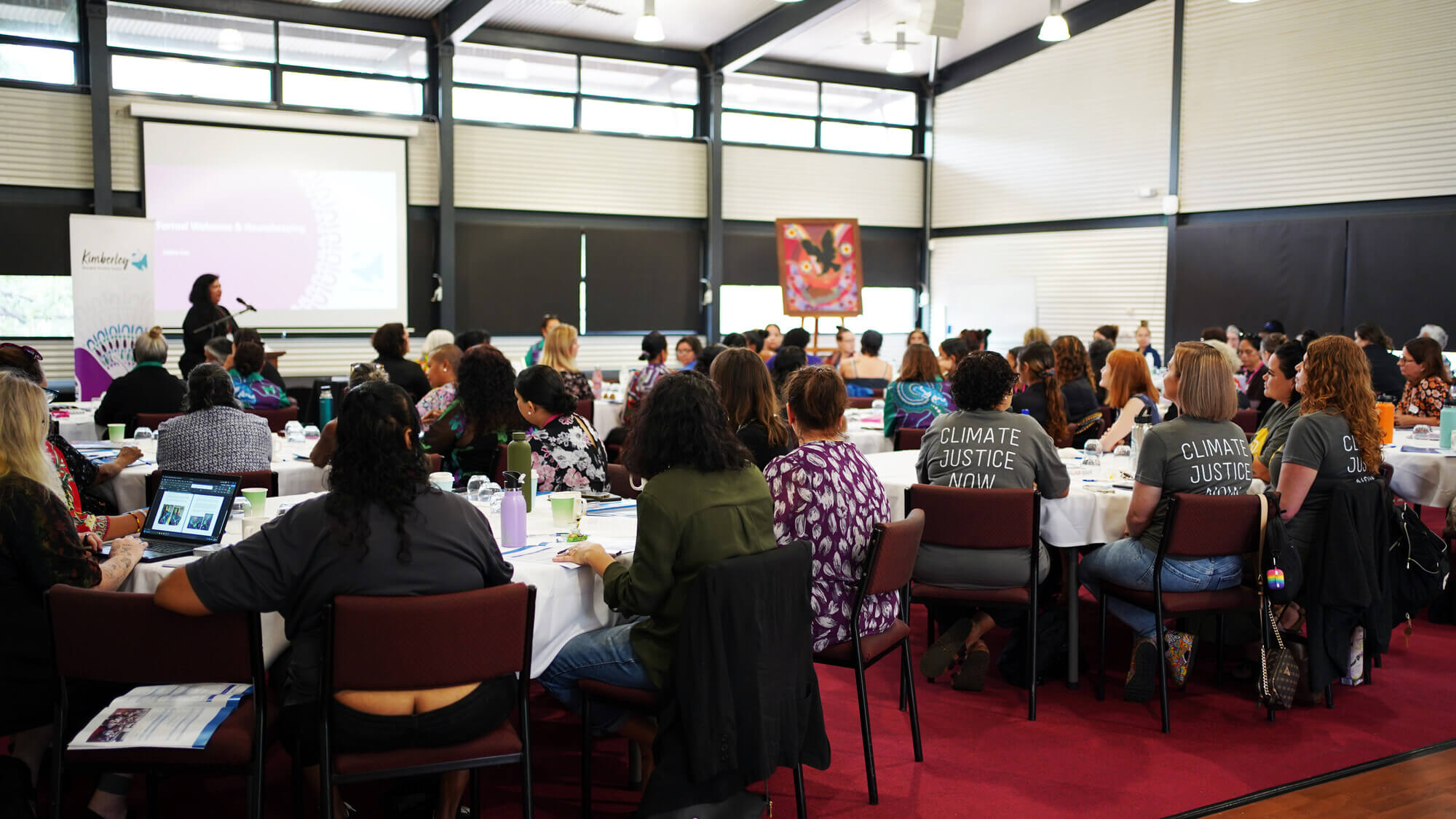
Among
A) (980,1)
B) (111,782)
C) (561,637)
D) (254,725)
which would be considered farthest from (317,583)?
(980,1)

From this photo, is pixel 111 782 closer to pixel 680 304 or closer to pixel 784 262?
pixel 784 262

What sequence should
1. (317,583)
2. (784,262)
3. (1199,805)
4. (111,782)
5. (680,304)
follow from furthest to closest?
(680,304), (784,262), (1199,805), (111,782), (317,583)

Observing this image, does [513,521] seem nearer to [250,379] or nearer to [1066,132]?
[250,379]

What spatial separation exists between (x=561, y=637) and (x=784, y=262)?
30.8 ft

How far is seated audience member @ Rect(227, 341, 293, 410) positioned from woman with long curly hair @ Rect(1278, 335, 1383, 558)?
17.4 ft

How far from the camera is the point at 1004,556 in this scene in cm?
391

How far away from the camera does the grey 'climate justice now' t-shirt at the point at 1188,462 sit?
155 inches

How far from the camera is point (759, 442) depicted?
4.20m

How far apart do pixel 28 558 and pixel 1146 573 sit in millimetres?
3466

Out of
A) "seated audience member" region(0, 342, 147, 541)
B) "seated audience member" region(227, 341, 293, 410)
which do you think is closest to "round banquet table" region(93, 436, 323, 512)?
"seated audience member" region(0, 342, 147, 541)

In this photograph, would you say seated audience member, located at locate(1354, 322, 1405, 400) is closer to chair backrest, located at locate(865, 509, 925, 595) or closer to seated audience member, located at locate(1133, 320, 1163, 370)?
seated audience member, located at locate(1133, 320, 1163, 370)

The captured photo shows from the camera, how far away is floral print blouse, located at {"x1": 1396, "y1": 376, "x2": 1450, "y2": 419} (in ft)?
21.2

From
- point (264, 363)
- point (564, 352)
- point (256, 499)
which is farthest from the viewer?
point (264, 363)

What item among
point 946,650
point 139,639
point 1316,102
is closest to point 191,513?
point 139,639
